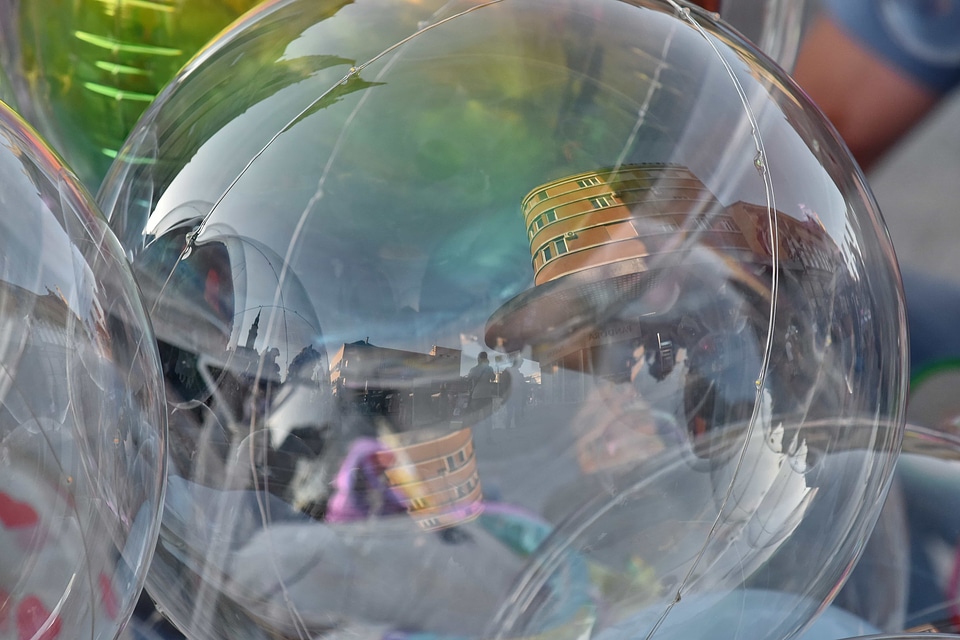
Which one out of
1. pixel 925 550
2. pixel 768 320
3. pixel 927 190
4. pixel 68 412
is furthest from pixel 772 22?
pixel 68 412

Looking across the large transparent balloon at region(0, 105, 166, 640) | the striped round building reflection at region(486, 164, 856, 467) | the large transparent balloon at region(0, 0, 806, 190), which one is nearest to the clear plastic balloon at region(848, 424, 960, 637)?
the striped round building reflection at region(486, 164, 856, 467)

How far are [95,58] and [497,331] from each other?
0.75 metres

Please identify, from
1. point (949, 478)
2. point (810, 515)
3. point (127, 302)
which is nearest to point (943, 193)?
point (949, 478)

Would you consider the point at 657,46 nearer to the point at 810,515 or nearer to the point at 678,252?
the point at 678,252

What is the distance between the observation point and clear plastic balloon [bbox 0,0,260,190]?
1.10 meters

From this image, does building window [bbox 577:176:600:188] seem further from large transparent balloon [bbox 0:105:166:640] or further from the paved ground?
the paved ground

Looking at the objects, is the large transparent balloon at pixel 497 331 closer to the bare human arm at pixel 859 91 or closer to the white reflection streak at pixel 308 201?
the white reflection streak at pixel 308 201

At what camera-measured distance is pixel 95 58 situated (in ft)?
3.68

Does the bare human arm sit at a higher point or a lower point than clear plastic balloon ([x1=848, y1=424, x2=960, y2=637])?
higher

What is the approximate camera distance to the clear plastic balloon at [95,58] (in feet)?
3.62

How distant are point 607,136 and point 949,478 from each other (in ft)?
2.06

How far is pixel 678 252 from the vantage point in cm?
62

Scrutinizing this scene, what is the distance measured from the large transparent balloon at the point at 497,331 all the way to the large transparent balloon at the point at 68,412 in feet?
0.16

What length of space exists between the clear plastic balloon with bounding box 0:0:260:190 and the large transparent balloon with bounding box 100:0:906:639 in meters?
0.41
